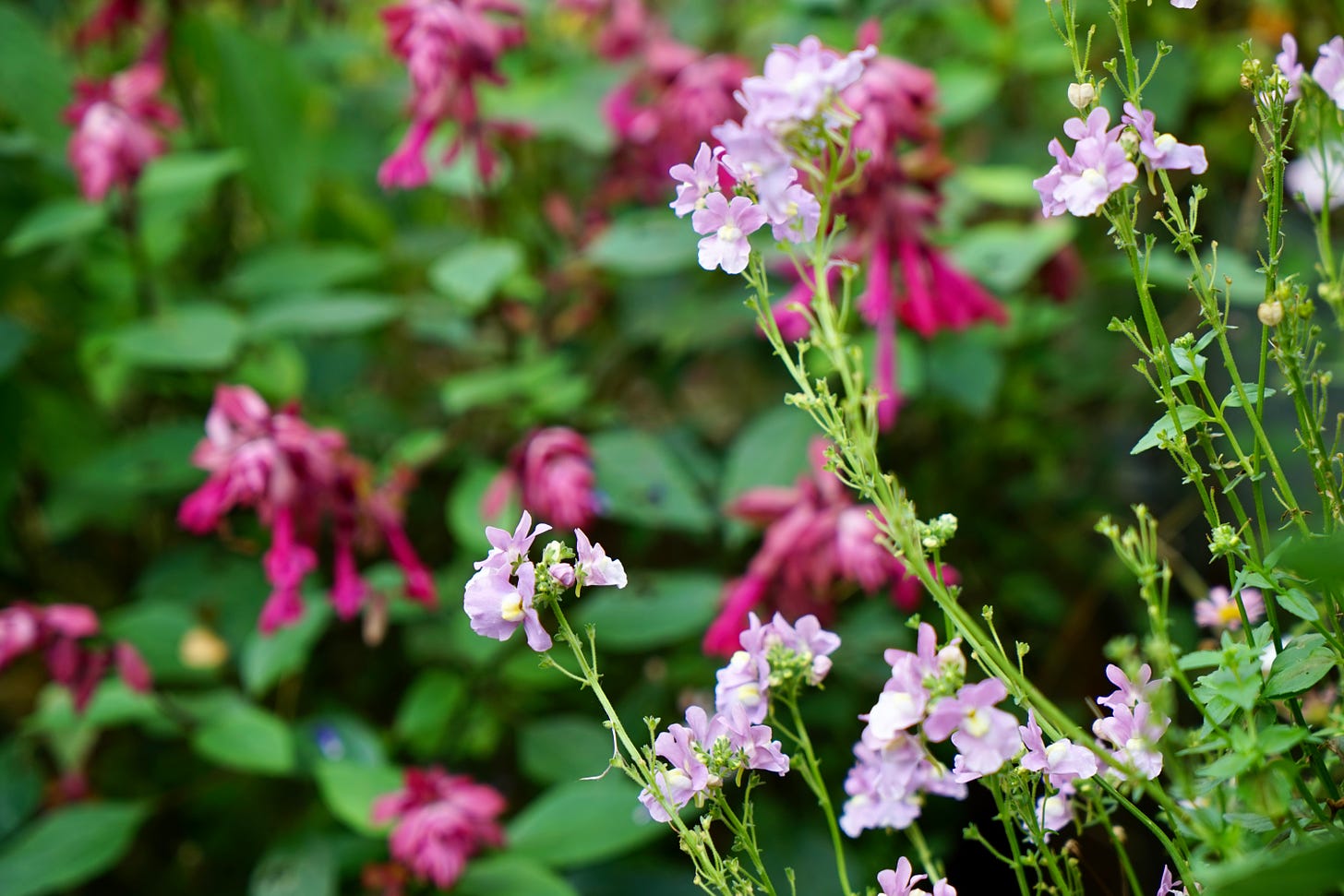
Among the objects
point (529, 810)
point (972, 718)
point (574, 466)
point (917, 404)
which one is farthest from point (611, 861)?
point (972, 718)

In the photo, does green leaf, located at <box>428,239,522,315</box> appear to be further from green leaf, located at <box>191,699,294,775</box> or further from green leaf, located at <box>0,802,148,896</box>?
green leaf, located at <box>0,802,148,896</box>

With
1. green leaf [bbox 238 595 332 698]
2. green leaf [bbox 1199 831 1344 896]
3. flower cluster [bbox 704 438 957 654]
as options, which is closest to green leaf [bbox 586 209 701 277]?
flower cluster [bbox 704 438 957 654]

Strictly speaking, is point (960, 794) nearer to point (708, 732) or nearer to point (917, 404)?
point (708, 732)

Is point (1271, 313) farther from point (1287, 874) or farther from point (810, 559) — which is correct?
point (810, 559)

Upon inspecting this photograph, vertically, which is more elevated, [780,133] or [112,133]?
[780,133]

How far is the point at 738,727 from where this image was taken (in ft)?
1.37

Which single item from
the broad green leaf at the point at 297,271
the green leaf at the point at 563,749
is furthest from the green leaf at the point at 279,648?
the broad green leaf at the point at 297,271

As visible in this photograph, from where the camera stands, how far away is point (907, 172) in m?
0.92

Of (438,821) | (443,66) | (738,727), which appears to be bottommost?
(438,821)

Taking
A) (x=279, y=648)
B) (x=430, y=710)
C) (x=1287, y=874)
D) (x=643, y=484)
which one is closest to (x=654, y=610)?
(x=643, y=484)

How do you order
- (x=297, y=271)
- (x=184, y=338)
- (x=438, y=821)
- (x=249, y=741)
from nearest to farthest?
(x=438, y=821), (x=249, y=741), (x=184, y=338), (x=297, y=271)

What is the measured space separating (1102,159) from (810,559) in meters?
0.49

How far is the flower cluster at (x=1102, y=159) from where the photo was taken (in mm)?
388

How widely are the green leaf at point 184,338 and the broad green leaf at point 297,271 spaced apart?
88 mm
